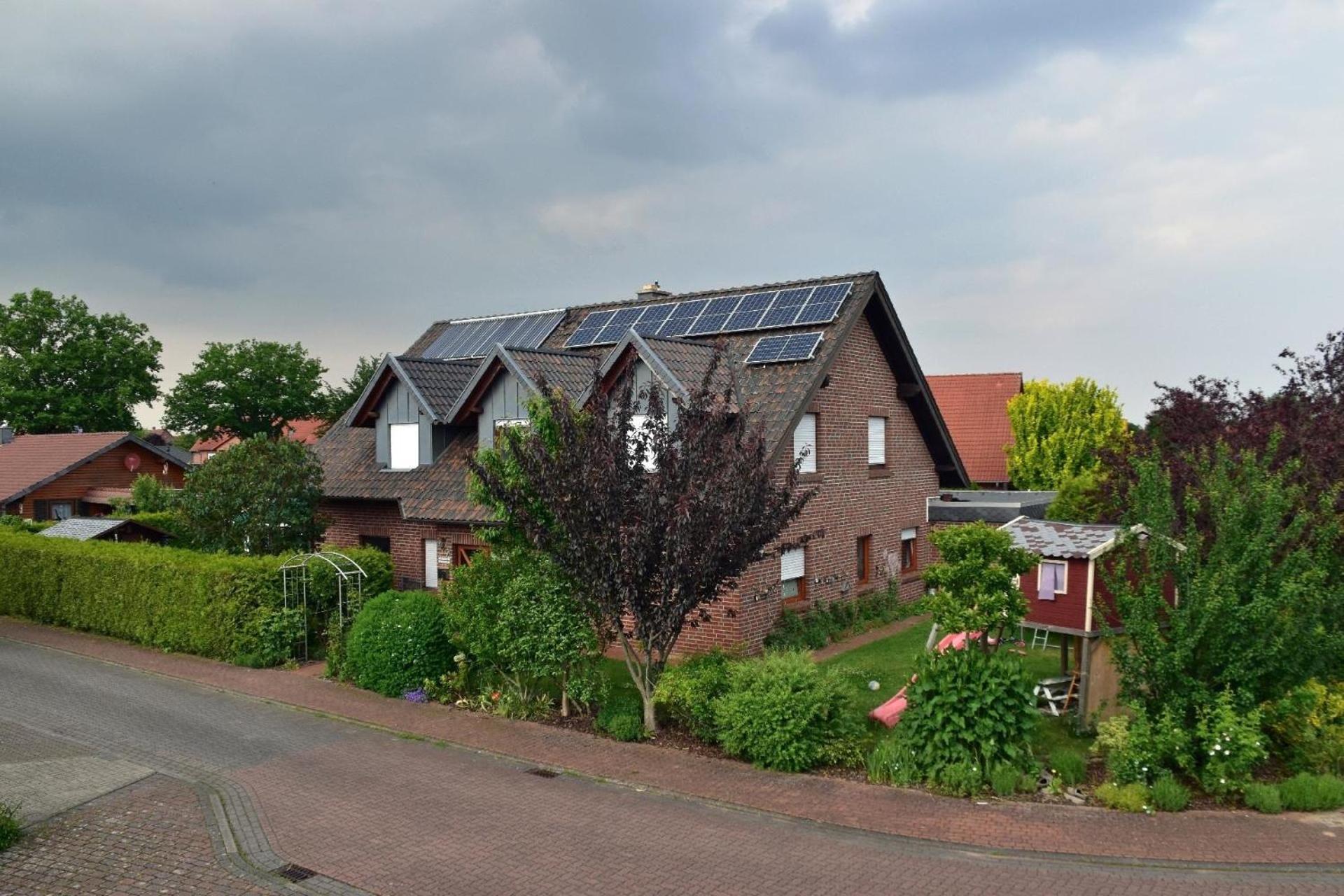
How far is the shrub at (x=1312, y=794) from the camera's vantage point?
984 centimetres

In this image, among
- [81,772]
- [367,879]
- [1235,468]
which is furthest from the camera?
[1235,468]

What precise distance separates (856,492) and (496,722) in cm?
1010

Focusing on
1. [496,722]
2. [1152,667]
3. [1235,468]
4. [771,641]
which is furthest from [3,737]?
[1235,468]

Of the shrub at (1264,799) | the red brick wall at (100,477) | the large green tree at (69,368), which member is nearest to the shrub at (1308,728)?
the shrub at (1264,799)

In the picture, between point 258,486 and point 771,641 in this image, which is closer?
point 771,641

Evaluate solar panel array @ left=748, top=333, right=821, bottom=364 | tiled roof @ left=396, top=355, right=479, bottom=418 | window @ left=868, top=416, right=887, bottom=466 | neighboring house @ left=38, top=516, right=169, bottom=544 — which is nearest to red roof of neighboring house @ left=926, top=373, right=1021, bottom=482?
window @ left=868, top=416, right=887, bottom=466

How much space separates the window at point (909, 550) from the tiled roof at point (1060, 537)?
8.97 m

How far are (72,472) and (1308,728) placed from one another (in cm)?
4345

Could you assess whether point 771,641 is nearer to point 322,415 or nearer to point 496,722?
point 496,722

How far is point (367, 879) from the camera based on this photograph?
28.6 ft

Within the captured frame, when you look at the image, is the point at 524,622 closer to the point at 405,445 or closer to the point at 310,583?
the point at 310,583

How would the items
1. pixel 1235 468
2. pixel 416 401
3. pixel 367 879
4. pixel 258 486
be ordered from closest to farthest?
pixel 367 879 → pixel 1235 468 → pixel 258 486 → pixel 416 401

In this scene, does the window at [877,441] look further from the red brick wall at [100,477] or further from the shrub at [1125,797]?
the red brick wall at [100,477]

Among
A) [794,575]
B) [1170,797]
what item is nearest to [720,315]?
[794,575]
